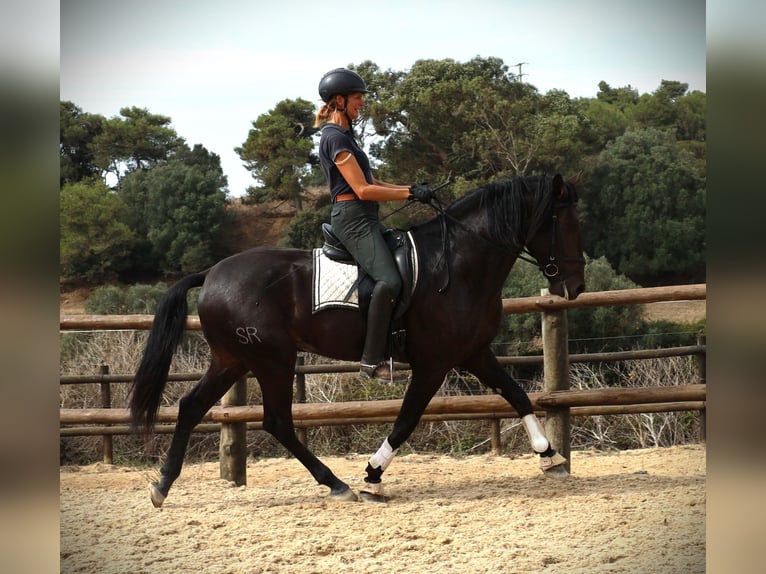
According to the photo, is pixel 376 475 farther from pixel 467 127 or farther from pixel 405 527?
pixel 467 127

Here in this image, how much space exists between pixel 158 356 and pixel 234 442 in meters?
1.11

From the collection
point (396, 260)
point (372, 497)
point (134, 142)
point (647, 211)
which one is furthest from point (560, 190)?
point (134, 142)

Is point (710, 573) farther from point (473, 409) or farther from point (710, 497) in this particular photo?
point (473, 409)

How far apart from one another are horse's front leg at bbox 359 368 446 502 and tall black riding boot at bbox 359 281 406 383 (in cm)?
22

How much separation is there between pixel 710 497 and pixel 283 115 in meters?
15.3

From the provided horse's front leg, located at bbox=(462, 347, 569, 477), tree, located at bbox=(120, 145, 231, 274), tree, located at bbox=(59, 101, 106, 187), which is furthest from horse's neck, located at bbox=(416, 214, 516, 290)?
tree, located at bbox=(59, 101, 106, 187)

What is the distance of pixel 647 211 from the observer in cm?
1655

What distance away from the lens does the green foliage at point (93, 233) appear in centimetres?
1551

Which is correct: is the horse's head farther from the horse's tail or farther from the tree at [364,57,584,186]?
the tree at [364,57,584,186]

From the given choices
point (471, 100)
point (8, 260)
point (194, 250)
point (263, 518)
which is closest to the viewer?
point (8, 260)

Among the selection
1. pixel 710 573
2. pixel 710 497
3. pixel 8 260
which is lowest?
pixel 710 573

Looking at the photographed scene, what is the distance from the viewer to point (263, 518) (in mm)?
4359

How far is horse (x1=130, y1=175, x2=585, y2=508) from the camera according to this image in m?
4.55

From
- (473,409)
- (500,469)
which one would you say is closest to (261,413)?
(473,409)
